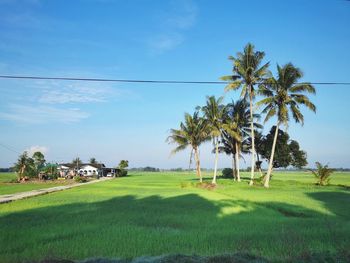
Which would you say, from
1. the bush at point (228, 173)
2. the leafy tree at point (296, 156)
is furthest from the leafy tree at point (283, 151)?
the bush at point (228, 173)

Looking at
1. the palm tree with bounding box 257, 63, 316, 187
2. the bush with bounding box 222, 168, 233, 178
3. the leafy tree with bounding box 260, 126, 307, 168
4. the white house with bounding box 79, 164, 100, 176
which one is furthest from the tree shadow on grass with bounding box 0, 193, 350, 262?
the white house with bounding box 79, 164, 100, 176

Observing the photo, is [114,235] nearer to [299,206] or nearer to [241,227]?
[241,227]

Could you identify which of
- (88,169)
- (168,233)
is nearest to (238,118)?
(168,233)

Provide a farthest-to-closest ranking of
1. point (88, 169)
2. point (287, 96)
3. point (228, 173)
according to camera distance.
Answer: point (88, 169)
point (228, 173)
point (287, 96)

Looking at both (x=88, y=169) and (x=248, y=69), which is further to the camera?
(x=88, y=169)

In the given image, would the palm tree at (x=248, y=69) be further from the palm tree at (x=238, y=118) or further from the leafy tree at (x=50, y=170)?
the leafy tree at (x=50, y=170)

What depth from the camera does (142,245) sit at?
31.3 feet

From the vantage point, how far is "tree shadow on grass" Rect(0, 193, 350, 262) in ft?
28.8

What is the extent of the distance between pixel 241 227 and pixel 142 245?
4.12 meters

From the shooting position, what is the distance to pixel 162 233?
37.0 feet

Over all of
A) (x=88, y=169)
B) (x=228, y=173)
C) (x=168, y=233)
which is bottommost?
(x=168, y=233)

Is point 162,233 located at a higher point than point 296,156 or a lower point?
lower

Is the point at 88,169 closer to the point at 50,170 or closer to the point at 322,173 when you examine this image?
the point at 50,170

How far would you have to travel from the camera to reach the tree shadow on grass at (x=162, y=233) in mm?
8777
